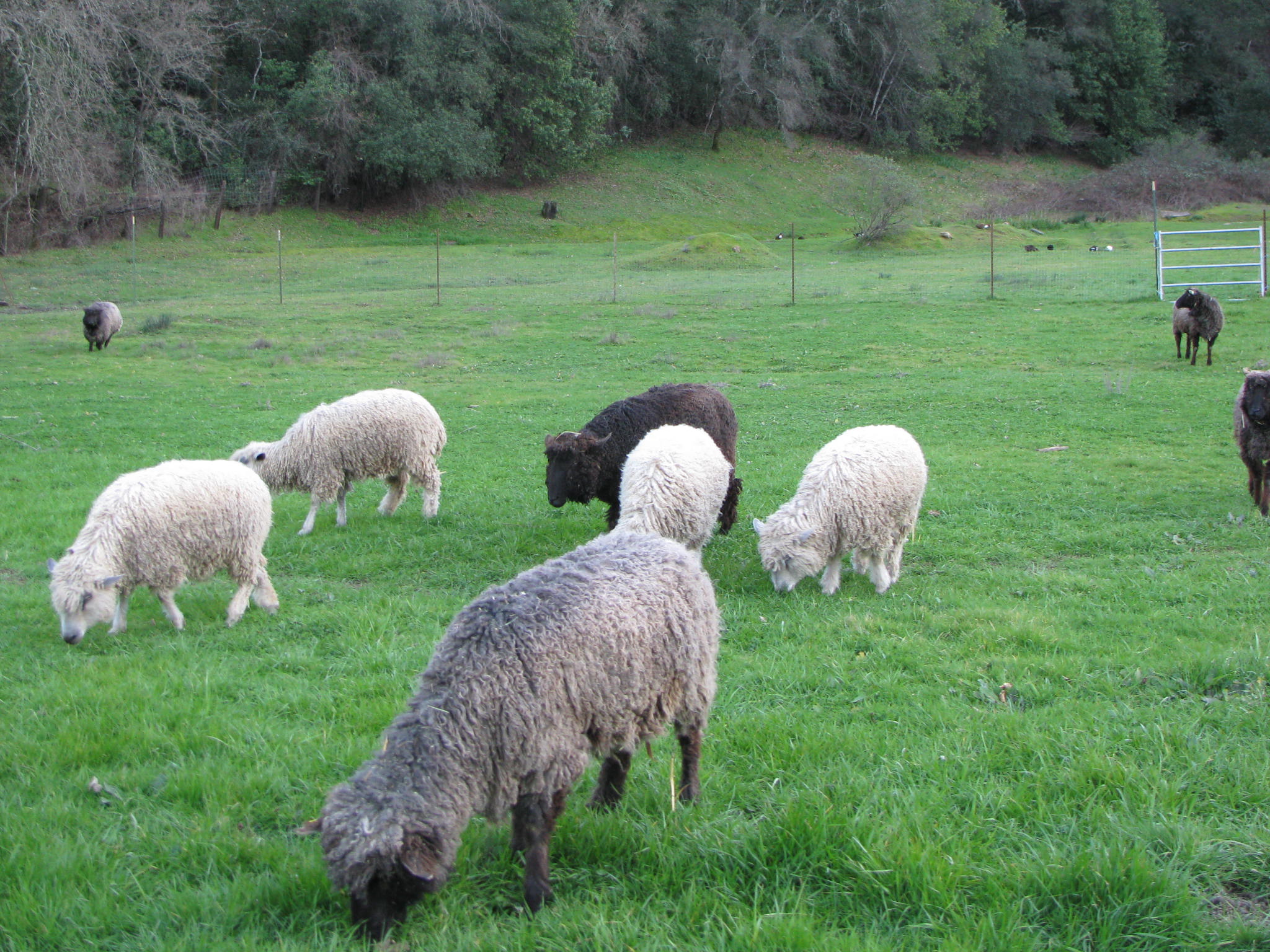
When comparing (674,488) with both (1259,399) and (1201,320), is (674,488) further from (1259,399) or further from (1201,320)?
(1201,320)

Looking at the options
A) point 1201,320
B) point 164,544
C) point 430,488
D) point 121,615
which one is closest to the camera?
point 164,544

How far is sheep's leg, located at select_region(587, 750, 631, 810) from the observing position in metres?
4.43

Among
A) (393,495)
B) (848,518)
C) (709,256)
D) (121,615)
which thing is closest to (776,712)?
(848,518)

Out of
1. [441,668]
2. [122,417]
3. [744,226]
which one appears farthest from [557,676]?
[744,226]

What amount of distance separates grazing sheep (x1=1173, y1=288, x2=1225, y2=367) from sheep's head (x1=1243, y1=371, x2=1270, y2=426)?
9216mm

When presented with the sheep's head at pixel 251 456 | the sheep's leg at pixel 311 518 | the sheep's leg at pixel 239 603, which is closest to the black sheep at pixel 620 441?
the sheep's leg at pixel 311 518

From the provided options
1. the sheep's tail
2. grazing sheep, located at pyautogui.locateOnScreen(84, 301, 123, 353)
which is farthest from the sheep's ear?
grazing sheep, located at pyautogui.locateOnScreen(84, 301, 123, 353)

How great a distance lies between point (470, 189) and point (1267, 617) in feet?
171

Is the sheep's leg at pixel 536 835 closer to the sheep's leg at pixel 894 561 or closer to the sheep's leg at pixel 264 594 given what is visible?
the sheep's leg at pixel 264 594

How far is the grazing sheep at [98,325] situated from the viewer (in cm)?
2166

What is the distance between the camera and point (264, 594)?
751 cm

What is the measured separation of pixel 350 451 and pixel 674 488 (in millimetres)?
3889

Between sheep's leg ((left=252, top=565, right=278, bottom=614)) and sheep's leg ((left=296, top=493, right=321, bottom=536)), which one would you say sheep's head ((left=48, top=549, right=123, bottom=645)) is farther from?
sheep's leg ((left=296, top=493, right=321, bottom=536))

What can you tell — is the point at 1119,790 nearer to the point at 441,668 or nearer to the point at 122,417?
the point at 441,668
